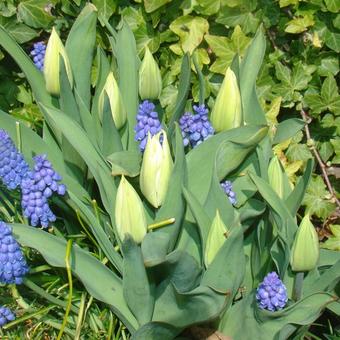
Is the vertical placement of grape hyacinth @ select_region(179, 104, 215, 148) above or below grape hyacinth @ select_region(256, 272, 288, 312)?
above

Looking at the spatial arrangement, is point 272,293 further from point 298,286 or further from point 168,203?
point 168,203

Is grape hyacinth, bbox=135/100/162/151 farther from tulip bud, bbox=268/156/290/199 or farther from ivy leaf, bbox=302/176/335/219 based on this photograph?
ivy leaf, bbox=302/176/335/219

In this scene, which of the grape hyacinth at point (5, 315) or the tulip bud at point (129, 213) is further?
the grape hyacinth at point (5, 315)

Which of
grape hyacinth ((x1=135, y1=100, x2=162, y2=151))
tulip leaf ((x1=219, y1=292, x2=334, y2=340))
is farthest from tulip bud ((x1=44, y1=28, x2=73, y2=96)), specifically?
tulip leaf ((x1=219, y1=292, x2=334, y2=340))

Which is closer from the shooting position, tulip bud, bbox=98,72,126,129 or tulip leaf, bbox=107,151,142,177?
tulip leaf, bbox=107,151,142,177

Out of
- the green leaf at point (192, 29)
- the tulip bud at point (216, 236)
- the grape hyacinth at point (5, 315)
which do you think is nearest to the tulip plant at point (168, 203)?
the tulip bud at point (216, 236)

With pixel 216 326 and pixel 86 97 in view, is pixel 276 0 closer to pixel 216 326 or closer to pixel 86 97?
pixel 86 97

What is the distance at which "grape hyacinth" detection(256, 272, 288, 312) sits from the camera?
1626 millimetres

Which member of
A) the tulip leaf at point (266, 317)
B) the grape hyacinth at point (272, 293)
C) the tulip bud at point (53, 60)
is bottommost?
the tulip leaf at point (266, 317)

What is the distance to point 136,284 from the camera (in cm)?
165

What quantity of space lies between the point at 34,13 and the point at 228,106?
806 millimetres

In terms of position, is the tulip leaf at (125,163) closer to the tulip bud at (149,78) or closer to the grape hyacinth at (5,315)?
the tulip bud at (149,78)

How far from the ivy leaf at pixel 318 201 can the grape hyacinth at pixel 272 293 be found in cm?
73

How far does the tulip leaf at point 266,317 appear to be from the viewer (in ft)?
5.35
